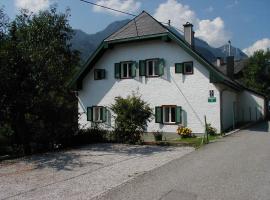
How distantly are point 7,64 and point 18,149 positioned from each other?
3.63 m

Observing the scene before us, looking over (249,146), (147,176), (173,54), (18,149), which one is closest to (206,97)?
(173,54)

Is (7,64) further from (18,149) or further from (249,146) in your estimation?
(249,146)

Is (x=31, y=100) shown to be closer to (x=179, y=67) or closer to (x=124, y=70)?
(x=179, y=67)

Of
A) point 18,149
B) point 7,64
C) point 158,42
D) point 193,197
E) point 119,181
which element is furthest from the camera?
point 158,42

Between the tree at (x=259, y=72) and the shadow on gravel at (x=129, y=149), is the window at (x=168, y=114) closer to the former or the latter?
the shadow on gravel at (x=129, y=149)

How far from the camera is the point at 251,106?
34812mm

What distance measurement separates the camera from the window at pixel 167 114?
78.3 feet

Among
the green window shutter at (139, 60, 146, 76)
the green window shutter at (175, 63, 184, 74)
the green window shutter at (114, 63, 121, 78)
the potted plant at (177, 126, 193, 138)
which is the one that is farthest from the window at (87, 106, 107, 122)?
the potted plant at (177, 126, 193, 138)

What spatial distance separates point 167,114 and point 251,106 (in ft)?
44.2

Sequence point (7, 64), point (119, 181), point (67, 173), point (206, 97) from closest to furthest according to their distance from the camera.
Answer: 1. point (119, 181)
2. point (67, 173)
3. point (7, 64)
4. point (206, 97)

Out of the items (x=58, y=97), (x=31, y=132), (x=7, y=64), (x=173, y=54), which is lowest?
(x=31, y=132)

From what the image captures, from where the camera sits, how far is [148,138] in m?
24.1

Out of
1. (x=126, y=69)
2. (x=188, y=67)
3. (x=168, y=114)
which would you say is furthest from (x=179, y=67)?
(x=126, y=69)

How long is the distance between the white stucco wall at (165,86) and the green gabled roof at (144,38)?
1.77ft
